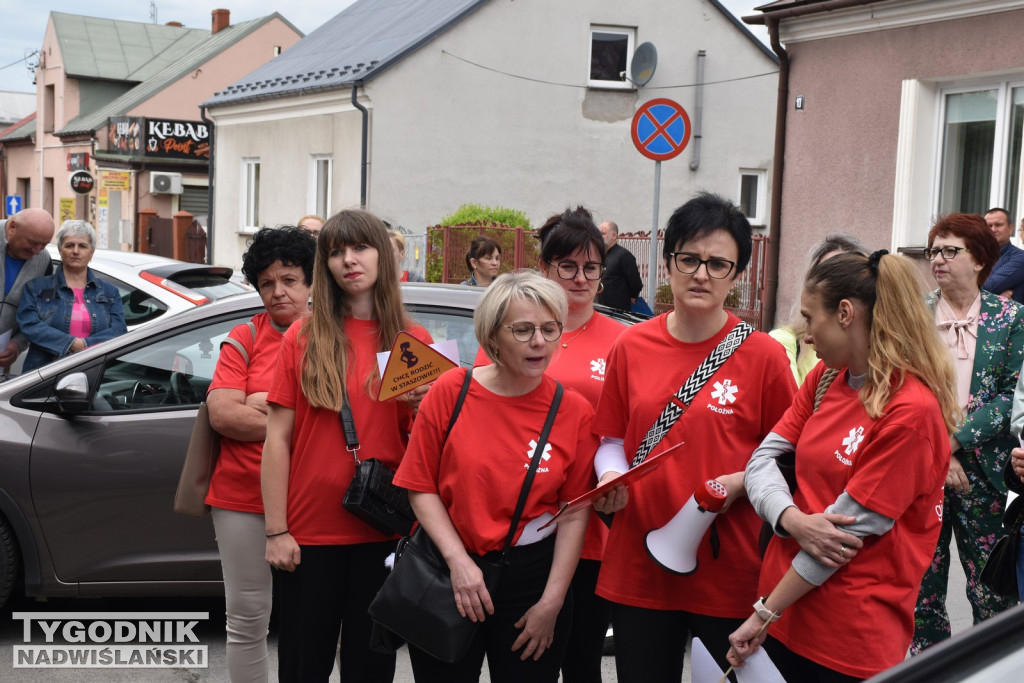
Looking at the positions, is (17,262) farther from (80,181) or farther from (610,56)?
(80,181)

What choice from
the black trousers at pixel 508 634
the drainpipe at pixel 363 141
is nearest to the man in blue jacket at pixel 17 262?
the black trousers at pixel 508 634

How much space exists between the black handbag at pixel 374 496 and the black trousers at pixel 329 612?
0.17 metres

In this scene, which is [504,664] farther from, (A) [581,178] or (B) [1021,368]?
(A) [581,178]

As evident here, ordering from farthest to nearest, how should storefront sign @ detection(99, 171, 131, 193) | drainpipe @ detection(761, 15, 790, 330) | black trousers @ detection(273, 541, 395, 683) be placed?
storefront sign @ detection(99, 171, 131, 193)
drainpipe @ detection(761, 15, 790, 330)
black trousers @ detection(273, 541, 395, 683)

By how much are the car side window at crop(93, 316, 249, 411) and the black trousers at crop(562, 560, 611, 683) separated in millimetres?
2348

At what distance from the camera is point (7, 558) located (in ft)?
17.2

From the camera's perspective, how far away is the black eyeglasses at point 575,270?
13.2 feet

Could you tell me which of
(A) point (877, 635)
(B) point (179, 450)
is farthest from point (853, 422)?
(B) point (179, 450)

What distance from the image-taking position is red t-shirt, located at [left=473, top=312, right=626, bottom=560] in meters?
3.62

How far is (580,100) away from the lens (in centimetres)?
2305

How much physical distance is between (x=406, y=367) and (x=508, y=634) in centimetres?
89

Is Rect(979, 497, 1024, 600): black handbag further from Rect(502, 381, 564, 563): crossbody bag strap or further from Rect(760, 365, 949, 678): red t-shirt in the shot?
Rect(502, 381, 564, 563): crossbody bag strap

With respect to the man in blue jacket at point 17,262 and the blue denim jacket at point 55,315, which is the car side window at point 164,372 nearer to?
the blue denim jacket at point 55,315

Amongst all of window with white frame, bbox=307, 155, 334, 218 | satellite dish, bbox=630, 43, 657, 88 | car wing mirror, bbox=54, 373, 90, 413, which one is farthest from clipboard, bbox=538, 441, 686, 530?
window with white frame, bbox=307, 155, 334, 218
